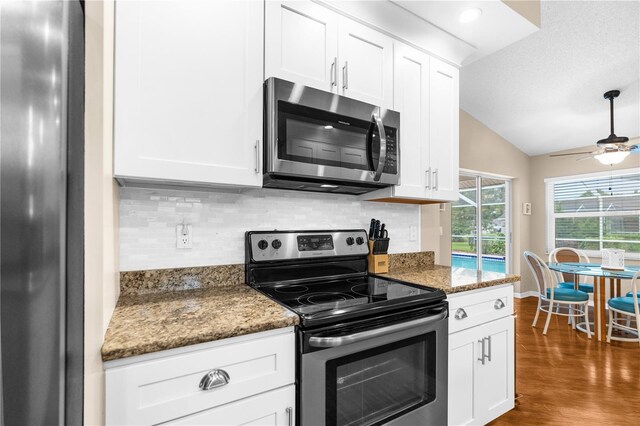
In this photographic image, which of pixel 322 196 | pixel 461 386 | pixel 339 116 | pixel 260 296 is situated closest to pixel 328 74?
pixel 339 116

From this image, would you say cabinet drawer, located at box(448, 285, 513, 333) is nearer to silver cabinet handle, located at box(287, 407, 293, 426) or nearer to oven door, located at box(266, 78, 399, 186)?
oven door, located at box(266, 78, 399, 186)

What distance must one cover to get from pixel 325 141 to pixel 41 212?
1.17 m

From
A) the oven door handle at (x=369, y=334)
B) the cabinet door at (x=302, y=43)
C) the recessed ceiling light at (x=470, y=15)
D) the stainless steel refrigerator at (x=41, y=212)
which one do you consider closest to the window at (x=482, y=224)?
the recessed ceiling light at (x=470, y=15)

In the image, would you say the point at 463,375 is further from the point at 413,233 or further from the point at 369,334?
the point at 413,233

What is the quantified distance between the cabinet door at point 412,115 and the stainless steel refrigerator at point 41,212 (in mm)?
1553

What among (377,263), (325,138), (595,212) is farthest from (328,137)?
(595,212)

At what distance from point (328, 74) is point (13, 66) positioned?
130cm

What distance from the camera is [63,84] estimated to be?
26.7 inches

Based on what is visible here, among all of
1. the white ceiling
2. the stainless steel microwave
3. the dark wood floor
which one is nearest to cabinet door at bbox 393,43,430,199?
the stainless steel microwave

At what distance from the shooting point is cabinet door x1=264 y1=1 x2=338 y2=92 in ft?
4.73

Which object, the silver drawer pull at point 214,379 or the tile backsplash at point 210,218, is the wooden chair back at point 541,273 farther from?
the silver drawer pull at point 214,379

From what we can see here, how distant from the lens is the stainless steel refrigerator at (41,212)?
0.53m

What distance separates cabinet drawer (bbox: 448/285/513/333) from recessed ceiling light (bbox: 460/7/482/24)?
152cm

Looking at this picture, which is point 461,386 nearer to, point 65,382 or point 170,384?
point 170,384
